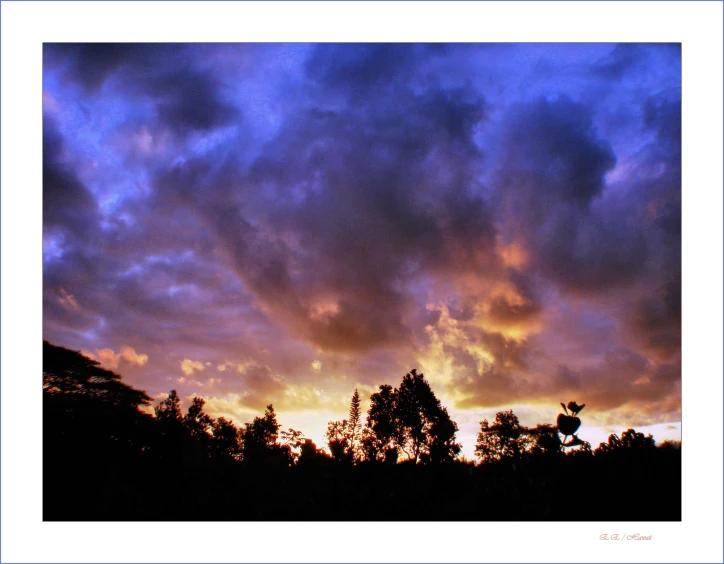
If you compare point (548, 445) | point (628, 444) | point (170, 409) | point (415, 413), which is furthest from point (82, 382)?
point (415, 413)

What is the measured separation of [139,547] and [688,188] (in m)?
14.1

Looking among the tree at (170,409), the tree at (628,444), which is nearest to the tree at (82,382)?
the tree at (170,409)

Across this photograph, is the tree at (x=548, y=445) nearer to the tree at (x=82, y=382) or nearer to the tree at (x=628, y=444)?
the tree at (x=628, y=444)

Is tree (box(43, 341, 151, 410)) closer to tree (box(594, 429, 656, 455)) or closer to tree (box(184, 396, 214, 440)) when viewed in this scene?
tree (box(184, 396, 214, 440))

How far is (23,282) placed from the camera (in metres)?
8.73

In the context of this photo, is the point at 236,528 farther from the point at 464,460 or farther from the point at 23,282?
the point at 23,282

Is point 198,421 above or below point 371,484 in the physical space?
below

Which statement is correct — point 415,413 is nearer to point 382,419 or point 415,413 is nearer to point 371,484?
point 382,419

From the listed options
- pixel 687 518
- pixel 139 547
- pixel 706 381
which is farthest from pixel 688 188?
pixel 139 547

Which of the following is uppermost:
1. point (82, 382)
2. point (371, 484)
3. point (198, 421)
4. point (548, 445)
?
point (548, 445)

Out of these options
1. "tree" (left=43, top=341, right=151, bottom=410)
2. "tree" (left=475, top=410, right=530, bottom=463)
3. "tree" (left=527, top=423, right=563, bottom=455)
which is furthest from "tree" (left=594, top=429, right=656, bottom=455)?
"tree" (left=43, top=341, right=151, bottom=410)

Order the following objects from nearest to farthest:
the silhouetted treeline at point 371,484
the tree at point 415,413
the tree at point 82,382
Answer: the silhouetted treeline at point 371,484 < the tree at point 82,382 < the tree at point 415,413

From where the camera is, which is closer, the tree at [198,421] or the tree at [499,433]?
the tree at [198,421]

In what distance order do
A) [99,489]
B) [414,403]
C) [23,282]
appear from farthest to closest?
[414,403] → [23,282] → [99,489]
